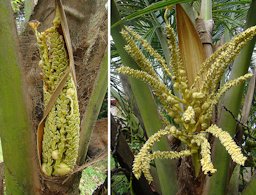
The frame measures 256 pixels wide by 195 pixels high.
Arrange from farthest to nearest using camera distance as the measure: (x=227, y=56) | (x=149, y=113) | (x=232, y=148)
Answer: (x=149, y=113)
(x=227, y=56)
(x=232, y=148)

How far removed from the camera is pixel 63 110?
0.56m

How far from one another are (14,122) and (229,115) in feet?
1.22

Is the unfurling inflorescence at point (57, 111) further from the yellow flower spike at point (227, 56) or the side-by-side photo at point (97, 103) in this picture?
the yellow flower spike at point (227, 56)

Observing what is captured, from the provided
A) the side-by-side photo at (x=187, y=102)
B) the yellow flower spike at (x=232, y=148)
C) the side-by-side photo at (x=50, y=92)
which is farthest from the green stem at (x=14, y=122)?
the yellow flower spike at (x=232, y=148)

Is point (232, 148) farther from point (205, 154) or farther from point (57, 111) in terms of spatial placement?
point (57, 111)

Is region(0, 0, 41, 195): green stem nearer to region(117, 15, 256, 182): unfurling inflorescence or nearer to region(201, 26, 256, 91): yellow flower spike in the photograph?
region(117, 15, 256, 182): unfurling inflorescence

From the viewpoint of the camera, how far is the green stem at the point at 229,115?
26.2 inches

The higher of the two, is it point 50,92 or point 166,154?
point 50,92

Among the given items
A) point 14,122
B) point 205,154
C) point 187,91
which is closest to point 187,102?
point 187,91

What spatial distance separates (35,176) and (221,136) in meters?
0.28

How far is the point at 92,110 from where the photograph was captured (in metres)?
0.62

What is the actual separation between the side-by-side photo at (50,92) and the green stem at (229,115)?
0.20m

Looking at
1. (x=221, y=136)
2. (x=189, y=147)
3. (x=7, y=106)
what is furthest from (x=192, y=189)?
(x=7, y=106)

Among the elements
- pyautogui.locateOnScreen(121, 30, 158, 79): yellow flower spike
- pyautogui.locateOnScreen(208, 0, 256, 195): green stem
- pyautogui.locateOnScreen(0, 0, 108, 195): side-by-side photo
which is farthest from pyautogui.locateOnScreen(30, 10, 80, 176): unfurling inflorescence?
pyautogui.locateOnScreen(208, 0, 256, 195): green stem
